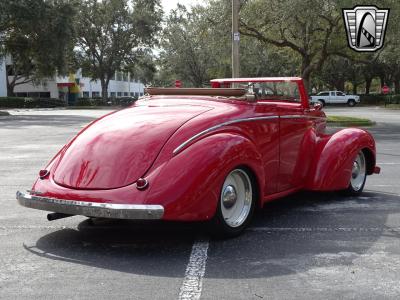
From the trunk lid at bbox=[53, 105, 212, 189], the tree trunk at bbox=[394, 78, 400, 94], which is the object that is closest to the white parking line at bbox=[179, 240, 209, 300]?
the trunk lid at bbox=[53, 105, 212, 189]

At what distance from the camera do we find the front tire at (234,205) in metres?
4.99

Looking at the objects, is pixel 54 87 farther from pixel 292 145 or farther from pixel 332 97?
pixel 292 145

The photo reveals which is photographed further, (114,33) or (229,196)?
(114,33)

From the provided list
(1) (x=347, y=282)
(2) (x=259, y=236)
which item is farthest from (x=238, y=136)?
(1) (x=347, y=282)

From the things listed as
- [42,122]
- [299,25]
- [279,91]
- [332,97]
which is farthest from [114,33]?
[279,91]

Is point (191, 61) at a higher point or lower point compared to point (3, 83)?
higher

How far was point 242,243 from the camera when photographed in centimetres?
500

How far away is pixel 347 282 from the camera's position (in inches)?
157

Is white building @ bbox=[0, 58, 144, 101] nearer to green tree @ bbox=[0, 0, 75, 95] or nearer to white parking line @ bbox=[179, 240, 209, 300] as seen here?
green tree @ bbox=[0, 0, 75, 95]

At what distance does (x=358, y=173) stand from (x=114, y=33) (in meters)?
55.6

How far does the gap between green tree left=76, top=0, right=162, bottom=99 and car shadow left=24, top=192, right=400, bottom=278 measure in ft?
180

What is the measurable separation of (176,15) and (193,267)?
58.9 metres

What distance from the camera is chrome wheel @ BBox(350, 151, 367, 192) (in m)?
7.25

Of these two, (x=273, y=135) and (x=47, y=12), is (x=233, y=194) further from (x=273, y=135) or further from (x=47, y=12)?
(x=47, y=12)
